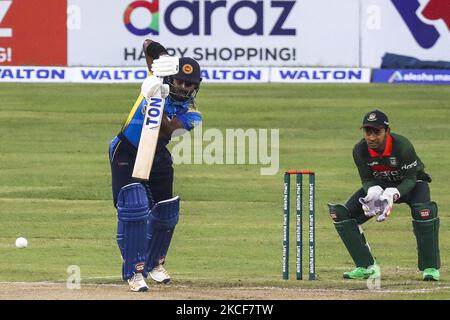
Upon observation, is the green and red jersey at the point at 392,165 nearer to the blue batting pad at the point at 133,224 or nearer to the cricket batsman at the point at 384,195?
the cricket batsman at the point at 384,195

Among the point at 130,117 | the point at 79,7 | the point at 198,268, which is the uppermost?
the point at 79,7

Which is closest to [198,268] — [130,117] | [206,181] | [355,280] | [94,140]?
[355,280]

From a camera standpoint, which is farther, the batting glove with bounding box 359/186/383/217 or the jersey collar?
the jersey collar

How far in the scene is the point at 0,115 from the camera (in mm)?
26703

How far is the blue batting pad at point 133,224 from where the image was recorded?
11.1 m

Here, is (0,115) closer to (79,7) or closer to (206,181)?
(79,7)

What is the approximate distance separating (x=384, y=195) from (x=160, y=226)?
80.0 inches

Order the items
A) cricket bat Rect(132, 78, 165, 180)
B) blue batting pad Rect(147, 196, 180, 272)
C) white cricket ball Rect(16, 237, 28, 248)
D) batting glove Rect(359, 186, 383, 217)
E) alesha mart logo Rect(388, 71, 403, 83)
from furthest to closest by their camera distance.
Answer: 1. alesha mart logo Rect(388, 71, 403, 83)
2. white cricket ball Rect(16, 237, 28, 248)
3. batting glove Rect(359, 186, 383, 217)
4. blue batting pad Rect(147, 196, 180, 272)
5. cricket bat Rect(132, 78, 165, 180)

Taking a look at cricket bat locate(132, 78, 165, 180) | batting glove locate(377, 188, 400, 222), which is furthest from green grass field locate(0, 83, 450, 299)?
cricket bat locate(132, 78, 165, 180)

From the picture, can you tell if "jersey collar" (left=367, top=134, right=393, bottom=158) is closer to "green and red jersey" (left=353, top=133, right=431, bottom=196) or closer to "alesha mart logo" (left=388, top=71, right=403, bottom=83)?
"green and red jersey" (left=353, top=133, right=431, bottom=196)

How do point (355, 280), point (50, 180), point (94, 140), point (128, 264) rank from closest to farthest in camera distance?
1. point (128, 264)
2. point (355, 280)
3. point (50, 180)
4. point (94, 140)

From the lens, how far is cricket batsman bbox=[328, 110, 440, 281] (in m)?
12.1

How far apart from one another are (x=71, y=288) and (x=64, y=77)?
19.3 m

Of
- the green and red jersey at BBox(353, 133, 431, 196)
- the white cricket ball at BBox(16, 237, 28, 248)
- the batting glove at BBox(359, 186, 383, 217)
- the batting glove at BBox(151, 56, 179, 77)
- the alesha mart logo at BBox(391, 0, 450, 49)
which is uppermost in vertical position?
the alesha mart logo at BBox(391, 0, 450, 49)
